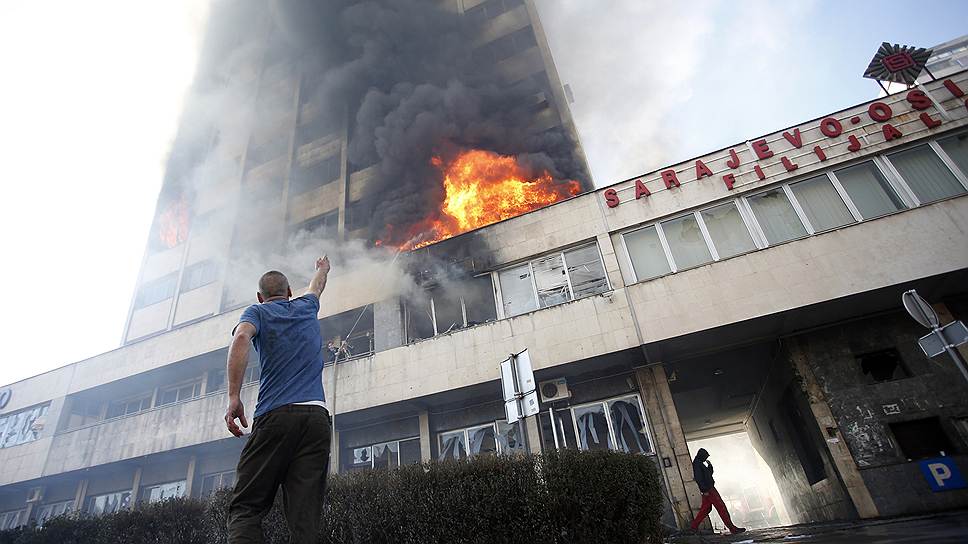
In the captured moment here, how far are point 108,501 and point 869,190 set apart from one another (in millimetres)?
27854

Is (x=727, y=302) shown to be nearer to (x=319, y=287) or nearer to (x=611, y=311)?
(x=611, y=311)

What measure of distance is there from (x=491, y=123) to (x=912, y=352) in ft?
59.7

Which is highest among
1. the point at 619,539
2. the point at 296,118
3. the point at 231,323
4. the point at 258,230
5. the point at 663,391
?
the point at 296,118

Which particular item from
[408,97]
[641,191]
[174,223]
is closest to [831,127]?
[641,191]

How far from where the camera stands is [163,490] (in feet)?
55.8

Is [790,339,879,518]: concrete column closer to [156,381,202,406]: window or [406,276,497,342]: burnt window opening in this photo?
[406,276,497,342]: burnt window opening

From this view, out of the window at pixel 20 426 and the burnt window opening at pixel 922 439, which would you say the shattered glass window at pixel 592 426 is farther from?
the window at pixel 20 426

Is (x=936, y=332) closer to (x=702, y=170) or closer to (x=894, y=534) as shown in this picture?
(x=894, y=534)

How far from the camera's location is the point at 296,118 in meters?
30.0

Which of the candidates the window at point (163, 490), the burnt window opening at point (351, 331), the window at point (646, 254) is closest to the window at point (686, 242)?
the window at point (646, 254)

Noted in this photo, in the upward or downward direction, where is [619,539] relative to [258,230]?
downward

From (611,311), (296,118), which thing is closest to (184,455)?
(611,311)

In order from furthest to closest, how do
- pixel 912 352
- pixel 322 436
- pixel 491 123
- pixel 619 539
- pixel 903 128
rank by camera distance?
pixel 491 123
pixel 903 128
pixel 912 352
pixel 619 539
pixel 322 436

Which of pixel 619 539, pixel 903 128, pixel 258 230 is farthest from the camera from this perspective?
pixel 258 230
